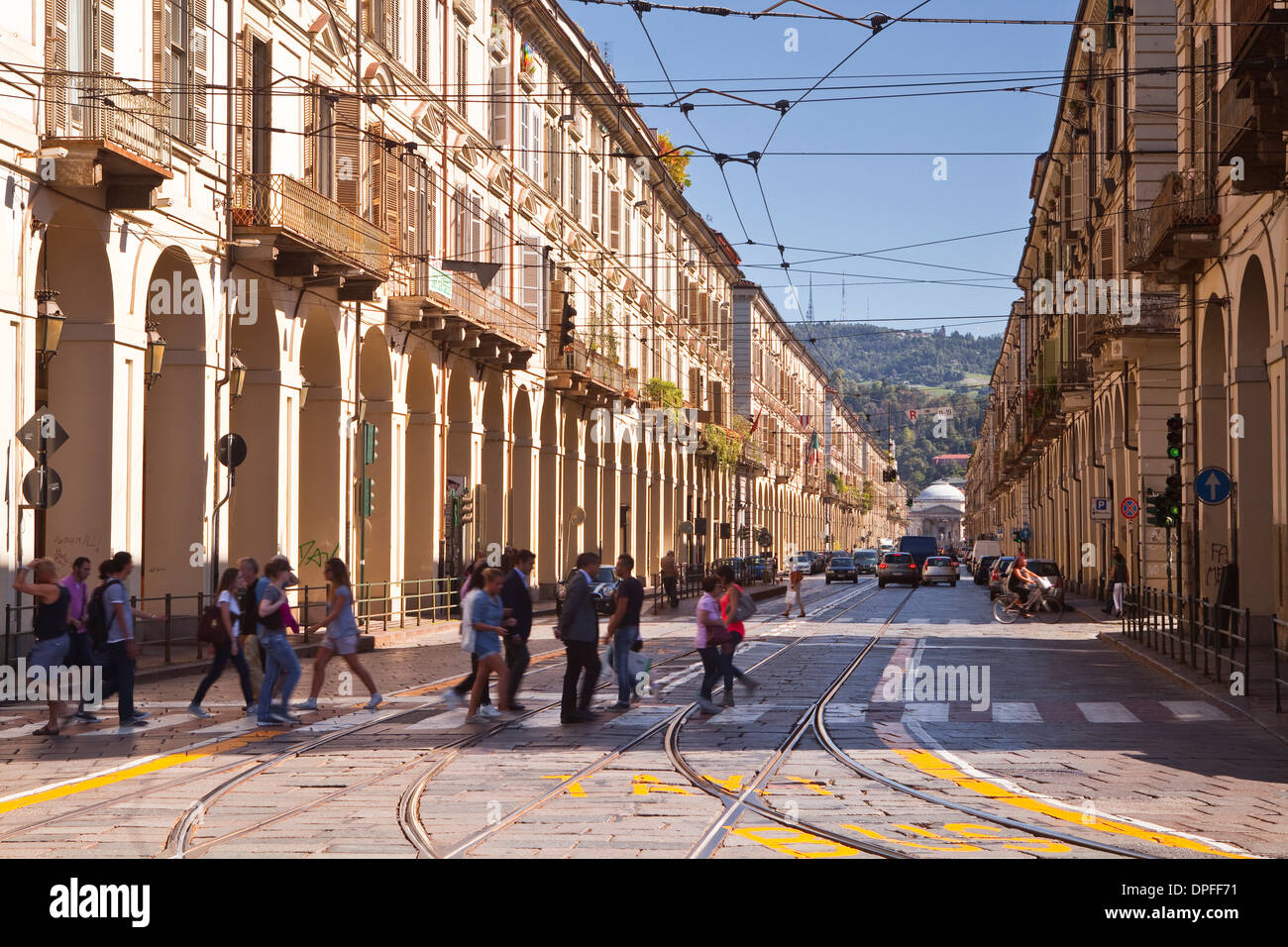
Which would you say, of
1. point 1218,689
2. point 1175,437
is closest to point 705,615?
point 1218,689

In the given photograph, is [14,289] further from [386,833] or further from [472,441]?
[472,441]

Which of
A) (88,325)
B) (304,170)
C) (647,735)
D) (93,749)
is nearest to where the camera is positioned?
(93,749)

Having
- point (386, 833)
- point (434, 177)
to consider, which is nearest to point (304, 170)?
point (434, 177)

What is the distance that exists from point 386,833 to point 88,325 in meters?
13.7

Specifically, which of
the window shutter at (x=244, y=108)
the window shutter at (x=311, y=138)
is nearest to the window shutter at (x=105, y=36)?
the window shutter at (x=244, y=108)

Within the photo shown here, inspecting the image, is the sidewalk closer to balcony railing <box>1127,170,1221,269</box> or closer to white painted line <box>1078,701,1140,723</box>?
white painted line <box>1078,701,1140,723</box>

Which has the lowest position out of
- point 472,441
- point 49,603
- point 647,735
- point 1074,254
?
point 647,735

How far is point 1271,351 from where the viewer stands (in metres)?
22.3

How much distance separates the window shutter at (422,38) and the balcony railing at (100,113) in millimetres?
12544

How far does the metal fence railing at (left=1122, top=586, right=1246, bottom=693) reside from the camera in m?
18.3

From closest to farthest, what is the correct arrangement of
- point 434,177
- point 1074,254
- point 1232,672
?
point 1232,672
point 434,177
point 1074,254

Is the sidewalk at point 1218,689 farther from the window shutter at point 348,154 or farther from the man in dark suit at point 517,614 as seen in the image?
the window shutter at point 348,154

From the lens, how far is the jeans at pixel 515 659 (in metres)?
15.7

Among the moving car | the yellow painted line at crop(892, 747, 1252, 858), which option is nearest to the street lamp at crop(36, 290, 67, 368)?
the yellow painted line at crop(892, 747, 1252, 858)
